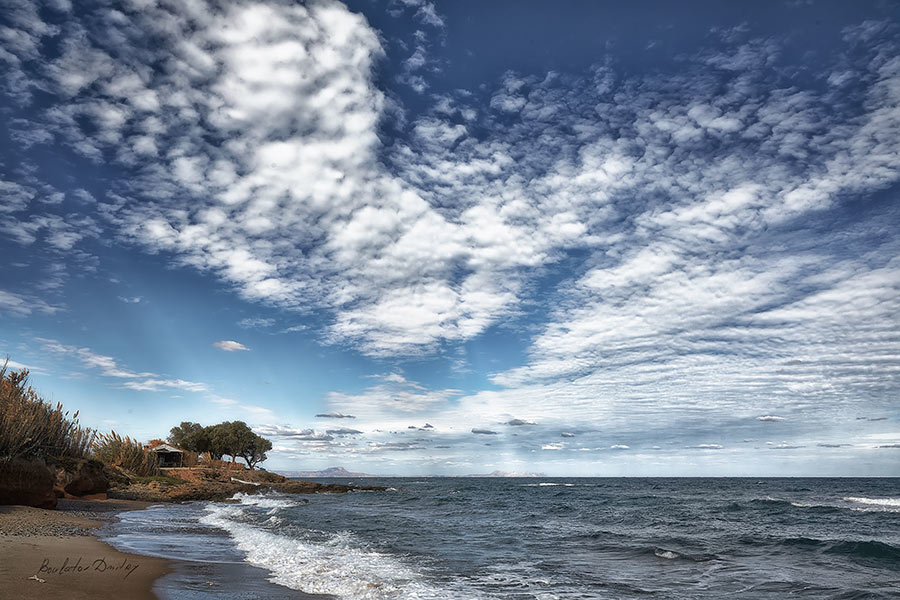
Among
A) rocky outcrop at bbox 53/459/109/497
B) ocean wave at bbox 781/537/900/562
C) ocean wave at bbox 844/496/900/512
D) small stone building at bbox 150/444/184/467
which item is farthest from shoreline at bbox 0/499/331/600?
ocean wave at bbox 844/496/900/512

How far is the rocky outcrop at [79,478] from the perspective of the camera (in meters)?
28.3

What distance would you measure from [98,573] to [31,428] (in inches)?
601

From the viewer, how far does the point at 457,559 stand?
19.6 metres

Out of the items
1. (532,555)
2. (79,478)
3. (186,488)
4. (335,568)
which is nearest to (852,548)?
(532,555)

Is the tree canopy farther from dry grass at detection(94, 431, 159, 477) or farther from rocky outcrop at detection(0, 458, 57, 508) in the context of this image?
rocky outcrop at detection(0, 458, 57, 508)

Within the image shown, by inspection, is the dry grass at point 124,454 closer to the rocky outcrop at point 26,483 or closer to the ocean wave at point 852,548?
the rocky outcrop at point 26,483

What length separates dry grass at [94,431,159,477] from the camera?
1937 inches

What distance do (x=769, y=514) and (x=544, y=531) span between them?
23.2m

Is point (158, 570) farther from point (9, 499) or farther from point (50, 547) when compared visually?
point (9, 499)
